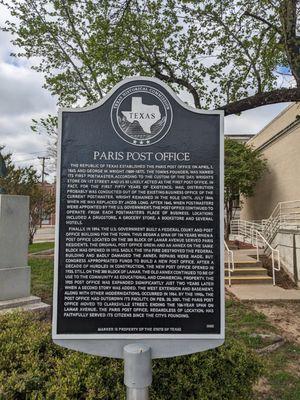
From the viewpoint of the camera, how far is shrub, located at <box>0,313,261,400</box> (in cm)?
254

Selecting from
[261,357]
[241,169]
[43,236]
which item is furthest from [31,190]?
[261,357]

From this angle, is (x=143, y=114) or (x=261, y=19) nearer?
(x=143, y=114)

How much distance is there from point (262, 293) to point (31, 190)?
16071 millimetres

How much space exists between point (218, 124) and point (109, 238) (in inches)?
43.0

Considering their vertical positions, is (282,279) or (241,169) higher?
(241,169)

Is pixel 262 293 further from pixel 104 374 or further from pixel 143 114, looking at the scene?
pixel 143 114

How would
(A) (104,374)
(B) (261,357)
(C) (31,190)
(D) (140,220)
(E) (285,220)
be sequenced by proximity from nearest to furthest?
(D) (140,220)
(A) (104,374)
(B) (261,357)
(E) (285,220)
(C) (31,190)

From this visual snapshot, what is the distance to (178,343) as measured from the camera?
232 cm

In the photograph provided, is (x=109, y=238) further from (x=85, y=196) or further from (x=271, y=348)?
(x=271, y=348)

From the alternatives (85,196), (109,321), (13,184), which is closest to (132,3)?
(85,196)

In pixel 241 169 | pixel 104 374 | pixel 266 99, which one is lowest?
pixel 104 374

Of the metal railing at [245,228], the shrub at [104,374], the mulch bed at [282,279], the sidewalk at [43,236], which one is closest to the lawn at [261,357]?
the shrub at [104,374]

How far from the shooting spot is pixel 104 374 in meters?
2.67

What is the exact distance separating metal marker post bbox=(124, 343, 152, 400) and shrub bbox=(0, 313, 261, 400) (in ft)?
1.35
